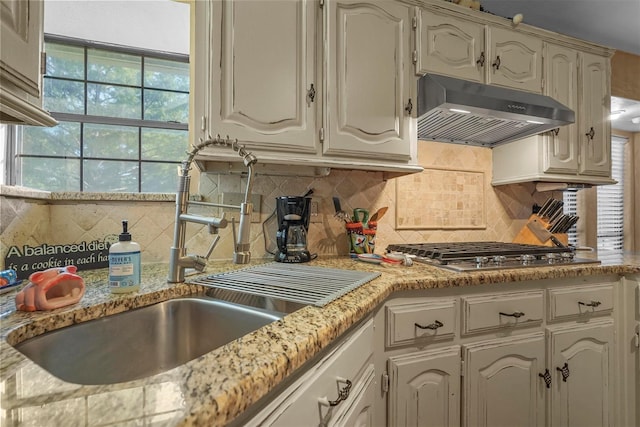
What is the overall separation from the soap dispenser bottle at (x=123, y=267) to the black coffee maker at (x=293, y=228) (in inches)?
25.7

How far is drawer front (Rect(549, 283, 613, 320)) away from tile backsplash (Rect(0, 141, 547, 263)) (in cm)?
68

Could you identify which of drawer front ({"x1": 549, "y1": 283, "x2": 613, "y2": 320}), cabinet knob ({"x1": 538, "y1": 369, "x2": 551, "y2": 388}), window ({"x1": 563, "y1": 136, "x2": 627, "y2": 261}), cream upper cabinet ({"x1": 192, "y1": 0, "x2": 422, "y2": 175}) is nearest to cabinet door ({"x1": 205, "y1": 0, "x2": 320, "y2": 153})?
cream upper cabinet ({"x1": 192, "y1": 0, "x2": 422, "y2": 175})

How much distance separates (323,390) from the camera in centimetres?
64

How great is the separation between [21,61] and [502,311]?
1.64 meters

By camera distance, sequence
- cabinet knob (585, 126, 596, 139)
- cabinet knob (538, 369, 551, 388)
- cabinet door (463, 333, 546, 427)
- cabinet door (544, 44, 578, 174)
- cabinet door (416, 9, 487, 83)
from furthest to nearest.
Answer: cabinet knob (585, 126, 596, 139)
cabinet door (544, 44, 578, 174)
cabinet door (416, 9, 487, 83)
cabinet knob (538, 369, 551, 388)
cabinet door (463, 333, 546, 427)

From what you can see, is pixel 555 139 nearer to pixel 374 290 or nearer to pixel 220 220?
pixel 374 290

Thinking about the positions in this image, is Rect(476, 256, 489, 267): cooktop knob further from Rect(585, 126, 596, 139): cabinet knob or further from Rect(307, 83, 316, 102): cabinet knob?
Rect(585, 126, 596, 139): cabinet knob

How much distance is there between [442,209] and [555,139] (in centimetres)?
76

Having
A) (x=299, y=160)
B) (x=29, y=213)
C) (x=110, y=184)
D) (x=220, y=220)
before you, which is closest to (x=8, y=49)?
(x=220, y=220)

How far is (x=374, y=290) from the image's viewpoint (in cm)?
93

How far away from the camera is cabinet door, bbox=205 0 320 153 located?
1213 millimetres

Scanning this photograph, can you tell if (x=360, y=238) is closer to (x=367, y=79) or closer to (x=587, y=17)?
(x=367, y=79)

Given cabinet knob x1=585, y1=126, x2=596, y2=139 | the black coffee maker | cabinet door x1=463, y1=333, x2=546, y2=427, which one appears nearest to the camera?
cabinet door x1=463, y1=333, x2=546, y2=427

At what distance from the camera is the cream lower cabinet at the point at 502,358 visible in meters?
1.09
